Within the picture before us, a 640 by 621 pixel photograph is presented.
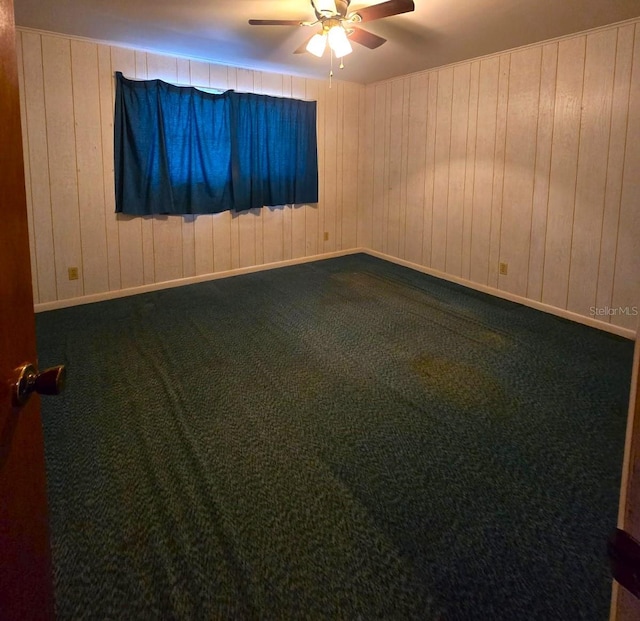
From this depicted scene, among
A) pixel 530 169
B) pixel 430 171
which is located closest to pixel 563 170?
pixel 530 169

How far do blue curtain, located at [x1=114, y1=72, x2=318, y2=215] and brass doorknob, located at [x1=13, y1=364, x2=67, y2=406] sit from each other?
3.70m

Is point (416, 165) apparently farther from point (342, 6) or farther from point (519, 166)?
point (342, 6)

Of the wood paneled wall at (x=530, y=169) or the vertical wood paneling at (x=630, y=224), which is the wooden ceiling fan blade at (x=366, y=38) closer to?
the wood paneled wall at (x=530, y=169)

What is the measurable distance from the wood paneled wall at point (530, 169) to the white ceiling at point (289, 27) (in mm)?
290

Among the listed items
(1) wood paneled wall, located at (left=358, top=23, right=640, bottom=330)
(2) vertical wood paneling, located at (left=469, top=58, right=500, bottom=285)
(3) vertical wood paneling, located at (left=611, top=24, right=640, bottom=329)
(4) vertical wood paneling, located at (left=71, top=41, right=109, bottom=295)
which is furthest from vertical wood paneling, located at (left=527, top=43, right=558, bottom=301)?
(4) vertical wood paneling, located at (left=71, top=41, right=109, bottom=295)

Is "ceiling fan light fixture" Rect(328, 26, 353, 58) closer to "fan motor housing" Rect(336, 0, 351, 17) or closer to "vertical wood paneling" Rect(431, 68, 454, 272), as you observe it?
"fan motor housing" Rect(336, 0, 351, 17)

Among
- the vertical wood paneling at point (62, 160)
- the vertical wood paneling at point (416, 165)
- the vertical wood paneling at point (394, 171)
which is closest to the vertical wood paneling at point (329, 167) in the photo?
the vertical wood paneling at point (394, 171)

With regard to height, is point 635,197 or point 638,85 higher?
point 638,85

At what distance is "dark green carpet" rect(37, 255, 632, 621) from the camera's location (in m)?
1.39

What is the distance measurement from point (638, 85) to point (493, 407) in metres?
2.48

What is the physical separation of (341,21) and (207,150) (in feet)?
6.77

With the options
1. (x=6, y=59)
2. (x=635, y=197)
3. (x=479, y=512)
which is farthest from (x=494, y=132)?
(x=6, y=59)

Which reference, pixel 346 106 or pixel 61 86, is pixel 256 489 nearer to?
pixel 61 86

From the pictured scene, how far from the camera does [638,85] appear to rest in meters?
3.08
